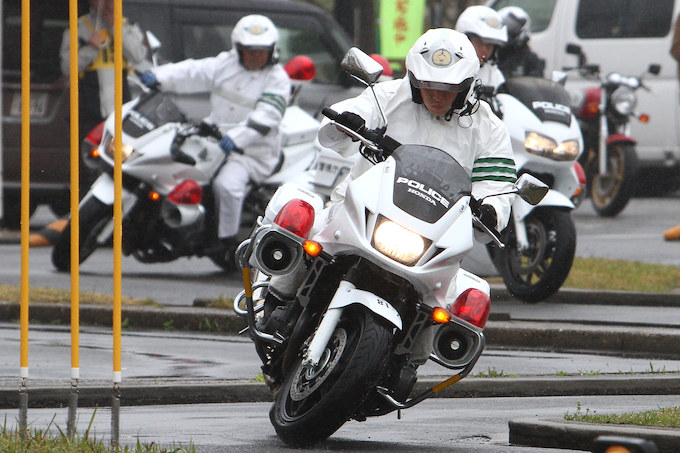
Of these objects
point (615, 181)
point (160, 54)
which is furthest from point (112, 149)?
point (615, 181)

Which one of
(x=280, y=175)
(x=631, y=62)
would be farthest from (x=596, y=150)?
(x=280, y=175)

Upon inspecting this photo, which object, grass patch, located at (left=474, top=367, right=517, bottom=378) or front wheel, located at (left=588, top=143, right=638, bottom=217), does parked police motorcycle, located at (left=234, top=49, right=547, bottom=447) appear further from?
front wheel, located at (left=588, top=143, right=638, bottom=217)

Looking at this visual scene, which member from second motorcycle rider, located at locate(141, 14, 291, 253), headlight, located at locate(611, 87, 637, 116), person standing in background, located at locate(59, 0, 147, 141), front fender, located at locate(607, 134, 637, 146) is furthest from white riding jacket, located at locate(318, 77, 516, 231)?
headlight, located at locate(611, 87, 637, 116)

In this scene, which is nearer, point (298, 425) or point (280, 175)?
point (298, 425)

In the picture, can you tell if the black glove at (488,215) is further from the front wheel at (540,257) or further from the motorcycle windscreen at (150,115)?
the motorcycle windscreen at (150,115)

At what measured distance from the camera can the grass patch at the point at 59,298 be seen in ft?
33.4

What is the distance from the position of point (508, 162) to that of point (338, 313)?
1135 millimetres

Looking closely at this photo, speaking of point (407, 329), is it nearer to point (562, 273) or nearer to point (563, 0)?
point (562, 273)

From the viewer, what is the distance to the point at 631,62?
63.6 ft

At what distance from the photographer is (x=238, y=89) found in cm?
1231

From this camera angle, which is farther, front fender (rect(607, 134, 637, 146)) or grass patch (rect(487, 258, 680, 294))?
front fender (rect(607, 134, 637, 146))

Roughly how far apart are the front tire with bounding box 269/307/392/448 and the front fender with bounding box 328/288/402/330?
0.13 feet

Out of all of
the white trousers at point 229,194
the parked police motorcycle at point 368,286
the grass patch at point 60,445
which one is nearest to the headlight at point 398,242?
the parked police motorcycle at point 368,286

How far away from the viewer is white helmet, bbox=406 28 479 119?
622 cm
